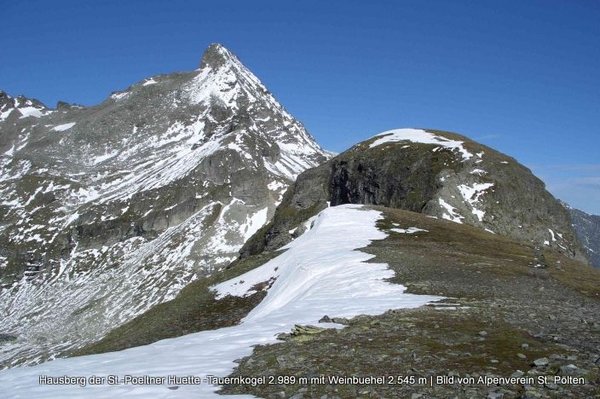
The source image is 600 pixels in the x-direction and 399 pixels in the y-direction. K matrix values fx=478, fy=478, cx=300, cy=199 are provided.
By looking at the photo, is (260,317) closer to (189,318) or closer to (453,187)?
(189,318)

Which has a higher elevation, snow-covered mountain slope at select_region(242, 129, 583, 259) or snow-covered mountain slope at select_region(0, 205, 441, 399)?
snow-covered mountain slope at select_region(242, 129, 583, 259)

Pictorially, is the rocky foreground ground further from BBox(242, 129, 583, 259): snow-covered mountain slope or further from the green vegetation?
BBox(242, 129, 583, 259): snow-covered mountain slope

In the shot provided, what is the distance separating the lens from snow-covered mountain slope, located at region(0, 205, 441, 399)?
42.0 feet

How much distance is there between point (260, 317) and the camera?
2814cm

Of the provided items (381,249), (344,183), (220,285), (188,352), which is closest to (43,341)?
(344,183)

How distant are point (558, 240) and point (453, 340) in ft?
262

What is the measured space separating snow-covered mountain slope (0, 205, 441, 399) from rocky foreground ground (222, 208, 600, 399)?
1207mm

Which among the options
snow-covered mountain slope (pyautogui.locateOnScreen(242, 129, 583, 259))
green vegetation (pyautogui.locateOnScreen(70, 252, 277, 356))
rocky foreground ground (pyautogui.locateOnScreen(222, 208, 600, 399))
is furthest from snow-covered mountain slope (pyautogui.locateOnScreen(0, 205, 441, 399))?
snow-covered mountain slope (pyautogui.locateOnScreen(242, 129, 583, 259))

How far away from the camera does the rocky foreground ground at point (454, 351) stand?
11.6 m

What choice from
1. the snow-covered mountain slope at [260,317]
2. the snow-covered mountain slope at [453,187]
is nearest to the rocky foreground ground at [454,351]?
the snow-covered mountain slope at [260,317]

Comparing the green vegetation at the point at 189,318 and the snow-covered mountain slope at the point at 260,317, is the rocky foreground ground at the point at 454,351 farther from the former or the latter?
the green vegetation at the point at 189,318

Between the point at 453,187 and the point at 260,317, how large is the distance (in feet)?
198

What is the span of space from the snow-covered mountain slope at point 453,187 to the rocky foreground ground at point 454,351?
50.1 meters

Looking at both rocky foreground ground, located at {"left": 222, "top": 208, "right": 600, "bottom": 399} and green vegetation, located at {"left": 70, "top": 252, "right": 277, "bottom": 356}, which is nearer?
rocky foreground ground, located at {"left": 222, "top": 208, "right": 600, "bottom": 399}
